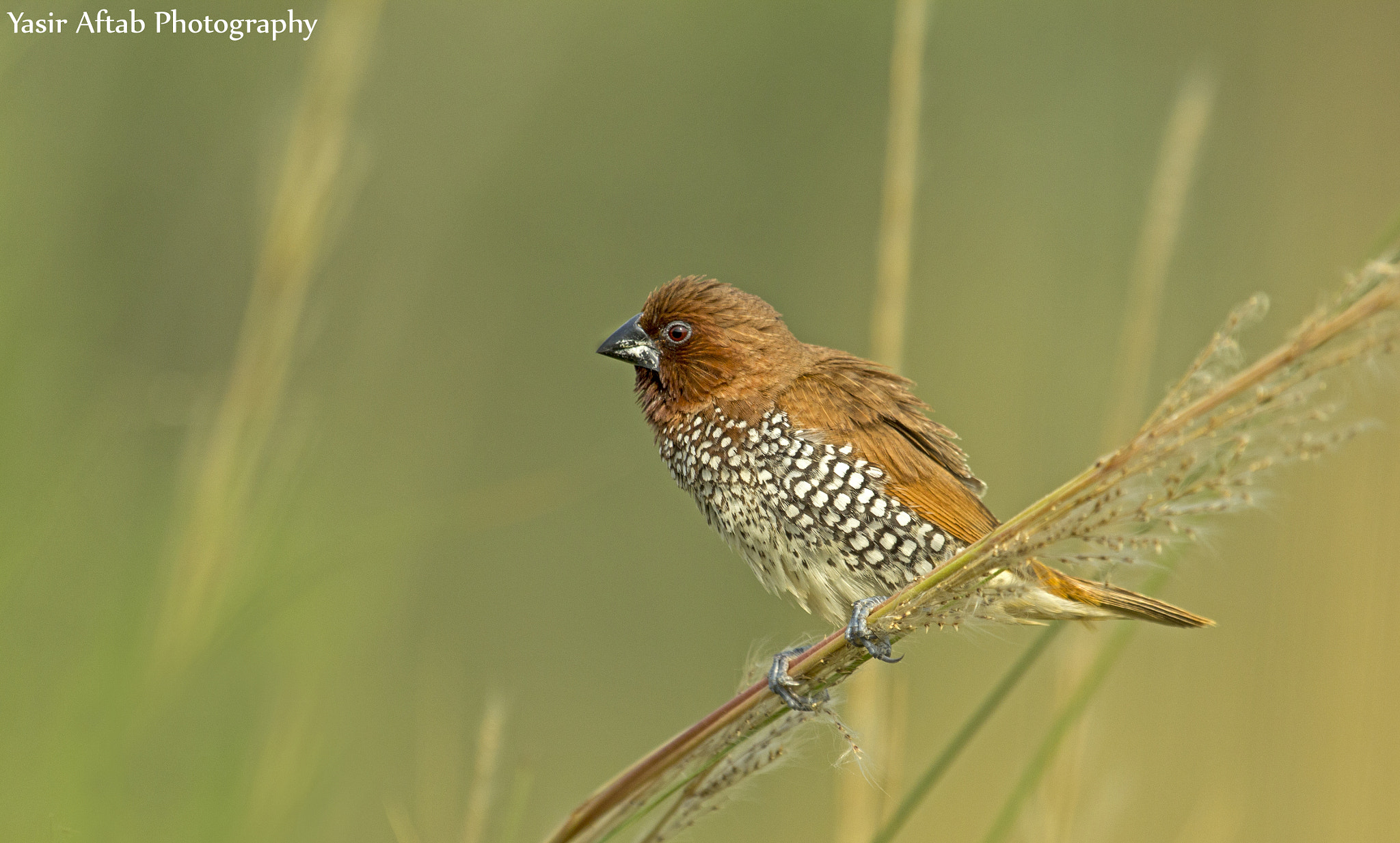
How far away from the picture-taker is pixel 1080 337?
5.07 meters

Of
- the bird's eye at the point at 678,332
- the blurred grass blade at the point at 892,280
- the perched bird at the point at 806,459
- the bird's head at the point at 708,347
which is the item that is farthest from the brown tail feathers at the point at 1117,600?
the bird's eye at the point at 678,332

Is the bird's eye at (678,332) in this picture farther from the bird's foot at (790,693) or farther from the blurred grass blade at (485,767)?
the blurred grass blade at (485,767)

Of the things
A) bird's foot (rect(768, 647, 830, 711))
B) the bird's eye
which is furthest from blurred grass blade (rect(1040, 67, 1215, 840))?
the bird's eye

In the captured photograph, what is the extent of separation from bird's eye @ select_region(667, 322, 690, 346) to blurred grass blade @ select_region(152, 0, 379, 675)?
2.74 ft

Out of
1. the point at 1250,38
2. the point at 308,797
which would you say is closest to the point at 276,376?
the point at 308,797

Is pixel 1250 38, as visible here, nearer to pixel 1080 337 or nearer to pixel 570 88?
pixel 1080 337

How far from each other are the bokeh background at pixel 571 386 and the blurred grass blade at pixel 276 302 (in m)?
0.02

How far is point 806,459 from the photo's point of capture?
2592 millimetres

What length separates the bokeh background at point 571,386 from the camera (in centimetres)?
213

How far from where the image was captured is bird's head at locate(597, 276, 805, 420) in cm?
275

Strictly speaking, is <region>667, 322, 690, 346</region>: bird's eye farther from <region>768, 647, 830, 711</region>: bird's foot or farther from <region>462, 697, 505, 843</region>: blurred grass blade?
<region>462, 697, 505, 843</region>: blurred grass blade

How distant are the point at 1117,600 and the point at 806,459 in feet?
2.16

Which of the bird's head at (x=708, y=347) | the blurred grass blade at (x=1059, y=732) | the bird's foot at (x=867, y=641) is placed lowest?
the blurred grass blade at (x=1059, y=732)

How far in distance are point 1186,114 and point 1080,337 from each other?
2.85 metres
